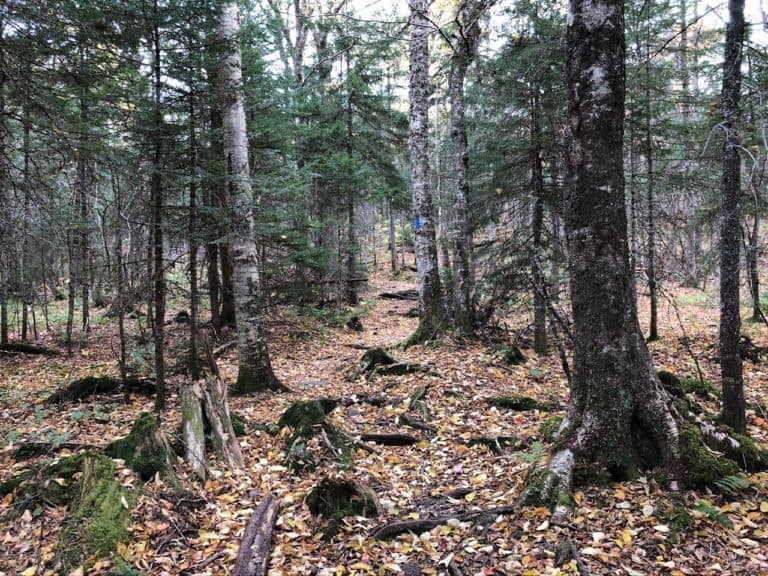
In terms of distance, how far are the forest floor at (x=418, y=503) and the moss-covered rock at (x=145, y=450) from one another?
7.5 inches

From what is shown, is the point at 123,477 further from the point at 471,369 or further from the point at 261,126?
the point at 261,126

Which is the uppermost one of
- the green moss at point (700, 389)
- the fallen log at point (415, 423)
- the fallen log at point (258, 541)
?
the green moss at point (700, 389)

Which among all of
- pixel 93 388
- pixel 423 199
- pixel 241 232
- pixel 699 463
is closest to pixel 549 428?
pixel 699 463

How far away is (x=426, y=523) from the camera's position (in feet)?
13.1

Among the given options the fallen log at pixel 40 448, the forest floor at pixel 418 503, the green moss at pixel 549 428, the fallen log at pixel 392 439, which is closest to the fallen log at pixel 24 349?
the forest floor at pixel 418 503

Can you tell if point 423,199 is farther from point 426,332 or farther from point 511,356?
point 511,356

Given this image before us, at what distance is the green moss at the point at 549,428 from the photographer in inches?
201

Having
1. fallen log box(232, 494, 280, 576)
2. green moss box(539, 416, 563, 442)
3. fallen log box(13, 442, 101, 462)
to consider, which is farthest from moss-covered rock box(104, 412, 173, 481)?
green moss box(539, 416, 563, 442)

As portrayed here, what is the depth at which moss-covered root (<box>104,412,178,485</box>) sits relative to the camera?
4.63 meters

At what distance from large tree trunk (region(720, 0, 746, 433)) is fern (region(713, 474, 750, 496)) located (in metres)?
1.68

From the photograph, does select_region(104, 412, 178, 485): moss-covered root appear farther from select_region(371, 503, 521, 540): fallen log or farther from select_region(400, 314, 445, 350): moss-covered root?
select_region(400, 314, 445, 350): moss-covered root

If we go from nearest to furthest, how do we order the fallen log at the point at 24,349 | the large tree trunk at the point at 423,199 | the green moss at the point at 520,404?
1. the green moss at the point at 520,404
2. the large tree trunk at the point at 423,199
3. the fallen log at the point at 24,349

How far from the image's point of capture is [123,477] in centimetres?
441

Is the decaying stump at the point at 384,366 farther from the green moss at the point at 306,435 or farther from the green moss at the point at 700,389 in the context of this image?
the green moss at the point at 700,389
